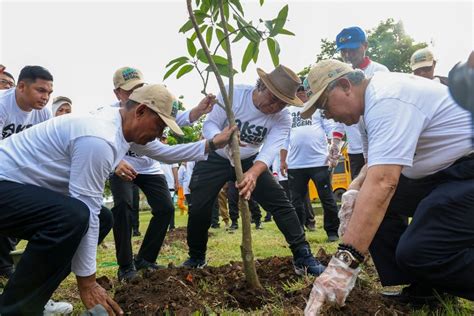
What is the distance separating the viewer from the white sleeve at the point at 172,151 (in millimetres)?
3418

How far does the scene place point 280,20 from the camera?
260cm

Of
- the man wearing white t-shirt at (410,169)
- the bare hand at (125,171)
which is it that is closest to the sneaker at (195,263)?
the bare hand at (125,171)

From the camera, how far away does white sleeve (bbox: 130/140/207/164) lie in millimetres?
3418

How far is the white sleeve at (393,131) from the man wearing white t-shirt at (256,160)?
1.56m

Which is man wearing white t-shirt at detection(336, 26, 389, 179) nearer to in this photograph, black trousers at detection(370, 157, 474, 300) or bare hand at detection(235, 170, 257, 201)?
bare hand at detection(235, 170, 257, 201)

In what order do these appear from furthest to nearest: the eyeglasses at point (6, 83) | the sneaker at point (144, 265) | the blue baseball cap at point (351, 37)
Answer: the eyeglasses at point (6, 83) < the blue baseball cap at point (351, 37) < the sneaker at point (144, 265)

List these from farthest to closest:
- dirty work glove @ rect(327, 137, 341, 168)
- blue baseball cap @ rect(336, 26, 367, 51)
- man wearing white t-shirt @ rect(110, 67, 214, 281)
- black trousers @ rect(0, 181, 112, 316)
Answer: dirty work glove @ rect(327, 137, 341, 168)
blue baseball cap @ rect(336, 26, 367, 51)
man wearing white t-shirt @ rect(110, 67, 214, 281)
black trousers @ rect(0, 181, 112, 316)

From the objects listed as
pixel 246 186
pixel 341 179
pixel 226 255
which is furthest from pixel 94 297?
pixel 341 179

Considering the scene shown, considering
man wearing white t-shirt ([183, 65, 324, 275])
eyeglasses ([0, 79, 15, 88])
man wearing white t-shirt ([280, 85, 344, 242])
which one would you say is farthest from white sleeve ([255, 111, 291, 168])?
eyeglasses ([0, 79, 15, 88])

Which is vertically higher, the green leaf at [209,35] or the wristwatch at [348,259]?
the green leaf at [209,35]

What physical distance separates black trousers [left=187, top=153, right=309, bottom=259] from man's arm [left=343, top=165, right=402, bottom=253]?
1.80m

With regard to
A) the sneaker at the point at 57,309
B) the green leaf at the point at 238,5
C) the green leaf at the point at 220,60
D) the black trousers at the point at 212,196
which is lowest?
the sneaker at the point at 57,309

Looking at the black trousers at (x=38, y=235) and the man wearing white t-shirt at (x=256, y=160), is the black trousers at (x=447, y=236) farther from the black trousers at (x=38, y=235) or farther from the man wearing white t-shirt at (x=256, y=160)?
the black trousers at (x=38, y=235)

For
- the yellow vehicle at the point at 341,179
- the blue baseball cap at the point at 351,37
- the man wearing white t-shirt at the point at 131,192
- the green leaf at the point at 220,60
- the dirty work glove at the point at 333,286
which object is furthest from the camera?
the yellow vehicle at the point at 341,179
